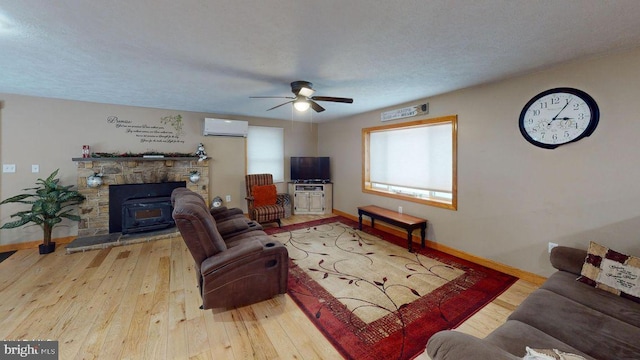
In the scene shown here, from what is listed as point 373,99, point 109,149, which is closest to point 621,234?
point 373,99

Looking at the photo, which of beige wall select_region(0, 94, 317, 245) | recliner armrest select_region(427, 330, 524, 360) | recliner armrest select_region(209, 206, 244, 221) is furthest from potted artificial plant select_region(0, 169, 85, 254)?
recliner armrest select_region(427, 330, 524, 360)

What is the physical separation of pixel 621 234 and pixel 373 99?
123 inches

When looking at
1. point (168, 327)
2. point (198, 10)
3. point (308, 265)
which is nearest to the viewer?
point (198, 10)

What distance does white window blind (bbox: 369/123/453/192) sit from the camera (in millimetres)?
3656

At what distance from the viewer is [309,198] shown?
5719 mm

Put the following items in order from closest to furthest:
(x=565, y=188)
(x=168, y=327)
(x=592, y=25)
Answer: (x=592, y=25)
(x=168, y=327)
(x=565, y=188)

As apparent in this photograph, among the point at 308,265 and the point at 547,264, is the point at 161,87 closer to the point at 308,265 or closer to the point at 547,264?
the point at 308,265

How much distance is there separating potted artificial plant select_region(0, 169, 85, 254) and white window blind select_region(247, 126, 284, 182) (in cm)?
303

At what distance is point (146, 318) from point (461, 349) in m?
2.49

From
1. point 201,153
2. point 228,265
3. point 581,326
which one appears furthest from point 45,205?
point 581,326

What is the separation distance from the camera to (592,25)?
1.72m

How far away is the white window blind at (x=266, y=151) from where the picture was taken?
5.54m

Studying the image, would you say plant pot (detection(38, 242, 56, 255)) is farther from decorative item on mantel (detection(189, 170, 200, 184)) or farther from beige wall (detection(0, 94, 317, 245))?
decorative item on mantel (detection(189, 170, 200, 184))

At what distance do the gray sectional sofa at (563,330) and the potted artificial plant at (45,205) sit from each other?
5.06 metres
